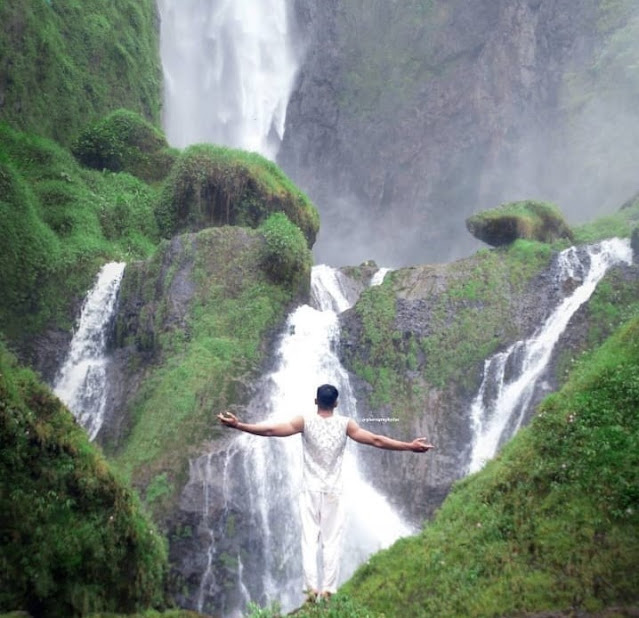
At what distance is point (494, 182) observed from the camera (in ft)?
121

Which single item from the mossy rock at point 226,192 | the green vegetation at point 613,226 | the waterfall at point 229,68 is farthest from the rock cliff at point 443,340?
the waterfall at point 229,68

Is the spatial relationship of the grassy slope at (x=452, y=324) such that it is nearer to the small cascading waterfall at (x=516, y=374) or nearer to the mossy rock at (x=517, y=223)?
the small cascading waterfall at (x=516, y=374)

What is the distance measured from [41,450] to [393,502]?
9.70 meters

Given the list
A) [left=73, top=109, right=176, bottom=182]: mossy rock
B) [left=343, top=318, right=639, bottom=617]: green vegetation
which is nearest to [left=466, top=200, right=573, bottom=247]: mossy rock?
[left=73, top=109, right=176, bottom=182]: mossy rock

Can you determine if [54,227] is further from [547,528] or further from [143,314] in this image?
[547,528]

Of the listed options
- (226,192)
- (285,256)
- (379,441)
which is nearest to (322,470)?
(379,441)

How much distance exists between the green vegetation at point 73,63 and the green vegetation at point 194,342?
369 inches

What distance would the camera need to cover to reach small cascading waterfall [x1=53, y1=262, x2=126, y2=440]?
1516 centimetres

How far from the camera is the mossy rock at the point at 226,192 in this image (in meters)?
19.8

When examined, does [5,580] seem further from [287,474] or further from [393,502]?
[393,502]

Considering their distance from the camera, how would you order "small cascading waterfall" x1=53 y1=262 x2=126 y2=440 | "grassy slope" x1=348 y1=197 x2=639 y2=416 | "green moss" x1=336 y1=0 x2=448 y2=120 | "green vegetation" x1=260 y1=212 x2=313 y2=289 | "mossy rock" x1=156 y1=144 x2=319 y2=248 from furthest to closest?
1. "green moss" x1=336 y1=0 x2=448 y2=120
2. "mossy rock" x1=156 y1=144 x2=319 y2=248
3. "green vegetation" x1=260 y1=212 x2=313 y2=289
4. "grassy slope" x1=348 y1=197 x2=639 y2=416
5. "small cascading waterfall" x1=53 y1=262 x2=126 y2=440

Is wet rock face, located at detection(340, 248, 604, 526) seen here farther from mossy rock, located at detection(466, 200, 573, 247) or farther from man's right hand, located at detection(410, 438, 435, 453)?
man's right hand, located at detection(410, 438, 435, 453)

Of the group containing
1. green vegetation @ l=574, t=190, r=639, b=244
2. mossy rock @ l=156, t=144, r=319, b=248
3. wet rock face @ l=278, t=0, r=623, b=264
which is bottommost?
mossy rock @ l=156, t=144, r=319, b=248

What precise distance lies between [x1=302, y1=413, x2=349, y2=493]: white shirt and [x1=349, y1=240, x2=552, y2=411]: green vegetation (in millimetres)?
11586
